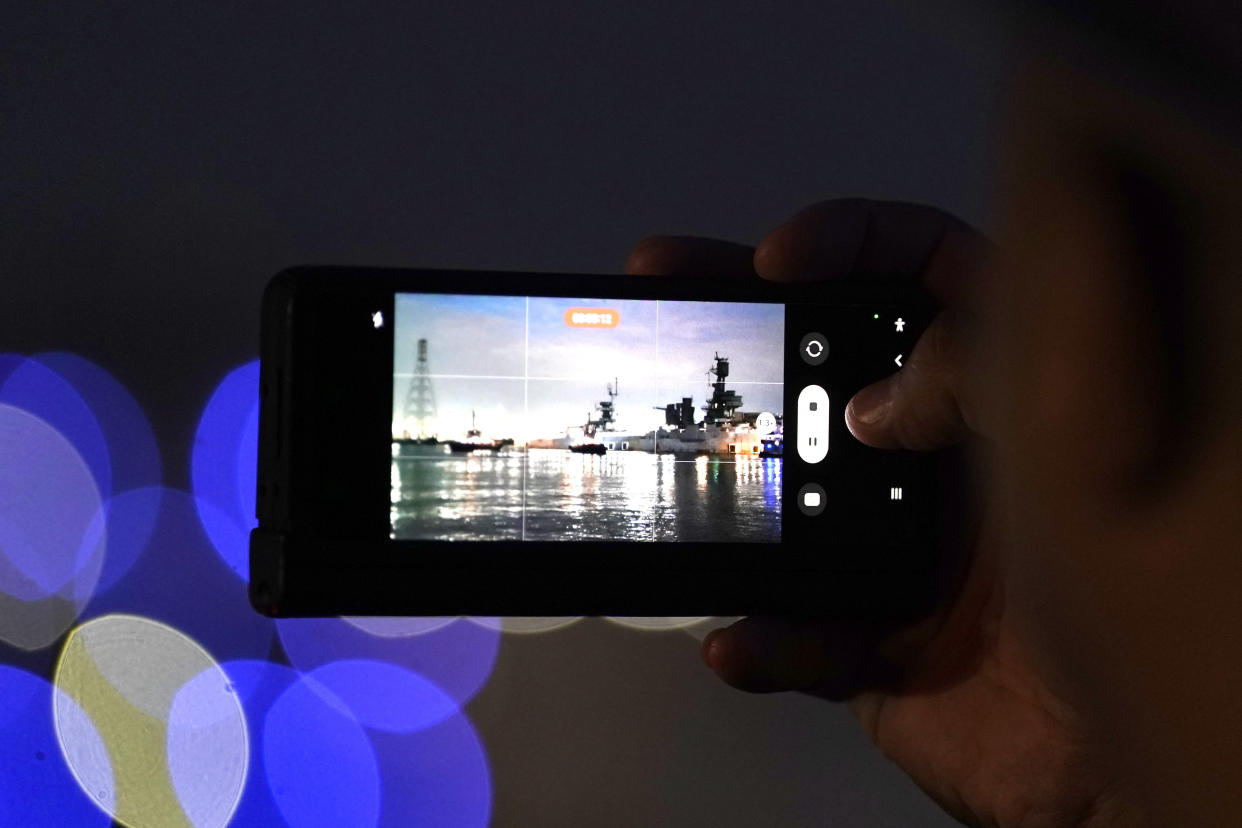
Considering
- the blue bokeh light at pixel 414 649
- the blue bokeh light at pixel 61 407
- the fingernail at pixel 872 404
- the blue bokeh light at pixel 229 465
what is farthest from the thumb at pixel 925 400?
the blue bokeh light at pixel 61 407

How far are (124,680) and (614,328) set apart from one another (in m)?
0.45

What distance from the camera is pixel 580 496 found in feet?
1.35

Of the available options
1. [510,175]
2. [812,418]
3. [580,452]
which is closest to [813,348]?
[812,418]

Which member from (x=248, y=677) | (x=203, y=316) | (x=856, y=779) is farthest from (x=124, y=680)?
(x=856, y=779)

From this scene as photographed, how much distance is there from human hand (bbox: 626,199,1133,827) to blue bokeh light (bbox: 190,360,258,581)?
0.30 meters

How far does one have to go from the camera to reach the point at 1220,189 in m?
0.12

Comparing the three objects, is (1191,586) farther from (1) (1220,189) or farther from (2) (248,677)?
(2) (248,677)

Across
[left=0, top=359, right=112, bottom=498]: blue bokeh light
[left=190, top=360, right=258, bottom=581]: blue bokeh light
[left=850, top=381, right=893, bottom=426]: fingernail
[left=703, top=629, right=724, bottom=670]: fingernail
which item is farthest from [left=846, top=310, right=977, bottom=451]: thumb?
[left=0, top=359, right=112, bottom=498]: blue bokeh light

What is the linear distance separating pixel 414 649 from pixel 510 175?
0.36 m

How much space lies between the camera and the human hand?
36cm

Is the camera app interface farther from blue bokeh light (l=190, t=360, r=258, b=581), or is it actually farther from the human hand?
blue bokeh light (l=190, t=360, r=258, b=581)

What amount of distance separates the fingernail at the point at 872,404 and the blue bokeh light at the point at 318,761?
0.42 metres

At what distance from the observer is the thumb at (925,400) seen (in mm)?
362

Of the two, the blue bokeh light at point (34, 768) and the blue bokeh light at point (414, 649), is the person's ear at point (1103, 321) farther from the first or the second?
the blue bokeh light at point (34, 768)
